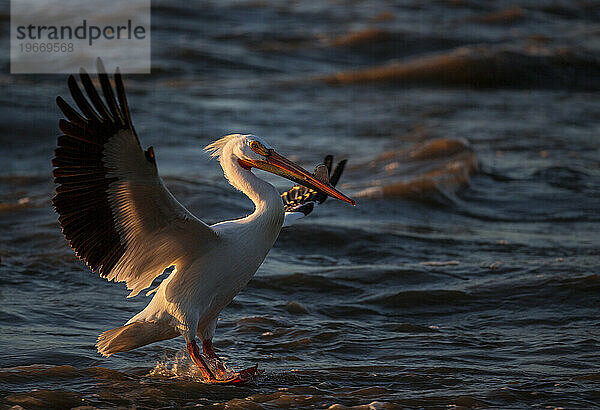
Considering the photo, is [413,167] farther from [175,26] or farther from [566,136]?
[175,26]

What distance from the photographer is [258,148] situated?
5254 millimetres

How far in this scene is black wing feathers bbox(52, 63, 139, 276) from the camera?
14.1 ft

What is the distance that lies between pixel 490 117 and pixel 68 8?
10219 millimetres

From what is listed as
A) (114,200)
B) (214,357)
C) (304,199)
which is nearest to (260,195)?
(114,200)

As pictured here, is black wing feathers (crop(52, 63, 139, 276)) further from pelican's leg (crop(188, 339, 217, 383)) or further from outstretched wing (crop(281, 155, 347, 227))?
outstretched wing (crop(281, 155, 347, 227))

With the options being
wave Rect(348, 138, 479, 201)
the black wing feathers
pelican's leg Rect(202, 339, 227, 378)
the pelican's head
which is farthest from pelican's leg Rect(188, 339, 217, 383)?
wave Rect(348, 138, 479, 201)

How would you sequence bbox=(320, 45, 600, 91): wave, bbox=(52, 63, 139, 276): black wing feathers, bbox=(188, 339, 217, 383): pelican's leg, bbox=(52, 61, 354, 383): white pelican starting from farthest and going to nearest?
bbox=(320, 45, 600, 91): wave
bbox=(188, 339, 217, 383): pelican's leg
bbox=(52, 61, 354, 383): white pelican
bbox=(52, 63, 139, 276): black wing feathers

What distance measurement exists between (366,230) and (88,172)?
14.2 feet

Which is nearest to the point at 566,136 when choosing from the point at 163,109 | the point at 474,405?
the point at 163,109

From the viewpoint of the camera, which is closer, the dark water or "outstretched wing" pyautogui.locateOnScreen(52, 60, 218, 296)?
"outstretched wing" pyautogui.locateOnScreen(52, 60, 218, 296)

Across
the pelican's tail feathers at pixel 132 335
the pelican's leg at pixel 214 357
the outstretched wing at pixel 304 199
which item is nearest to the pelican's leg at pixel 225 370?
the pelican's leg at pixel 214 357

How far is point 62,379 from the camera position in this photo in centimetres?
536

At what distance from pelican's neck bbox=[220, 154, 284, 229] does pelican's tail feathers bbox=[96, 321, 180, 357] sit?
805 mm

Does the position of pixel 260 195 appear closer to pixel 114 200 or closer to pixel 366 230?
pixel 114 200
